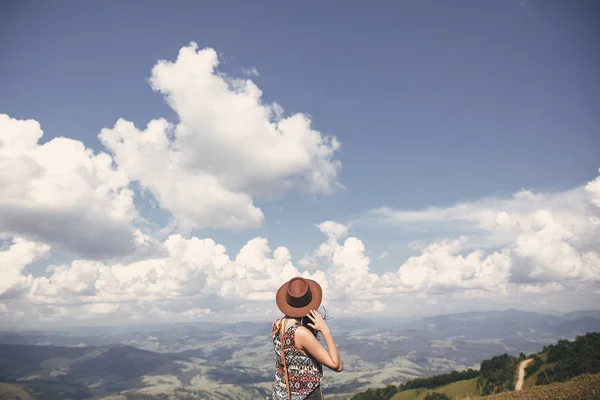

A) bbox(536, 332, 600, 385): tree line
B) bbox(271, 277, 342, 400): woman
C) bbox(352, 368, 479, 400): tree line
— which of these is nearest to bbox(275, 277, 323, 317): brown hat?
bbox(271, 277, 342, 400): woman

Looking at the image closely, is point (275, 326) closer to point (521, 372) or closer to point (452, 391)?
point (521, 372)

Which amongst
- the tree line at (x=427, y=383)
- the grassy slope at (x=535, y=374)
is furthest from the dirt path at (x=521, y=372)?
the tree line at (x=427, y=383)

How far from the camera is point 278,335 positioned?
5887 millimetres

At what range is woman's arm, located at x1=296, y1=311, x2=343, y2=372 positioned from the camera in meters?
5.14

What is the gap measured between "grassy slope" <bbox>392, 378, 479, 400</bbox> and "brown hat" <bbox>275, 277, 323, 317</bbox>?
8623 cm

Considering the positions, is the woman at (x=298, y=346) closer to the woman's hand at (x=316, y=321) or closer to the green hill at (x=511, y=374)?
the woman's hand at (x=316, y=321)

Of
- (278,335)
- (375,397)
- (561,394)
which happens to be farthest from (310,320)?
(375,397)

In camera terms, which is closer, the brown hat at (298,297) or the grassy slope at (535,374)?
the brown hat at (298,297)

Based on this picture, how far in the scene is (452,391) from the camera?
A: 83.0 meters

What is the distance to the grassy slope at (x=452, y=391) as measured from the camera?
78688 mm

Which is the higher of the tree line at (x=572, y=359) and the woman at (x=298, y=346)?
the woman at (x=298, y=346)

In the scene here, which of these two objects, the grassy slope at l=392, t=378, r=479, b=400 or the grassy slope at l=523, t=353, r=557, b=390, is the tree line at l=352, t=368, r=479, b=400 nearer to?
the grassy slope at l=392, t=378, r=479, b=400

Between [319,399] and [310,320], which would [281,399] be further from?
[310,320]

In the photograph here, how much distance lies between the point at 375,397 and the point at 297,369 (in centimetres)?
11564
